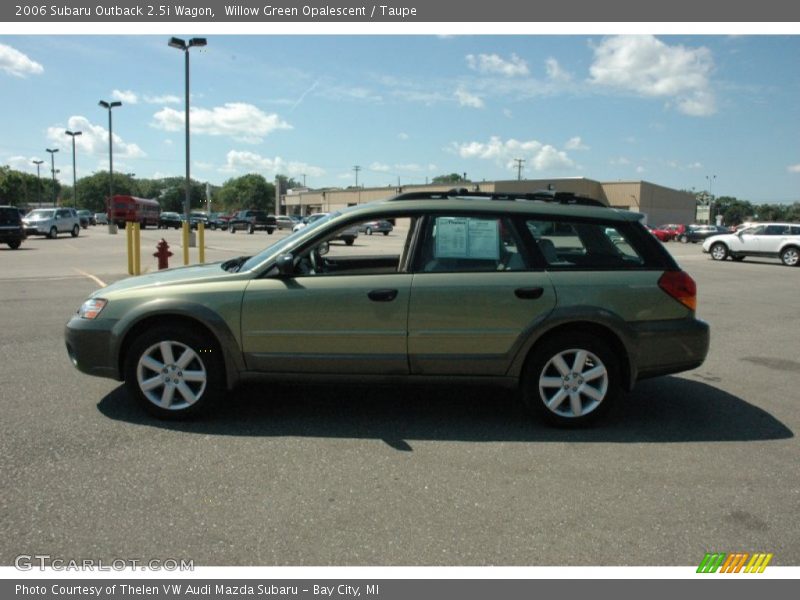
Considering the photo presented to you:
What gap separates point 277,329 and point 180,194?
16607 centimetres

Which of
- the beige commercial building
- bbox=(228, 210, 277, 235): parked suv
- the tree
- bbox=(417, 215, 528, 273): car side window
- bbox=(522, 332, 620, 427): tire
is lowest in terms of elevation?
bbox=(522, 332, 620, 427): tire

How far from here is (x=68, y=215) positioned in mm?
37844

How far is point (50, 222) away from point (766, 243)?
117 feet

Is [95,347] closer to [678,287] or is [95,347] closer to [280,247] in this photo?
[280,247]

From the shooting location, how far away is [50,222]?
35.2m

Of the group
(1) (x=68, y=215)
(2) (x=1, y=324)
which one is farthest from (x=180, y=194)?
(2) (x=1, y=324)

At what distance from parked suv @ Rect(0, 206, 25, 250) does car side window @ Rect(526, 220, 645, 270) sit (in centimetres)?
2651

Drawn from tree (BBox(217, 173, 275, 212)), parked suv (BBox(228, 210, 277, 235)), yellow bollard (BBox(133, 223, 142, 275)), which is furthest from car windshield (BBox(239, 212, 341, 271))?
tree (BBox(217, 173, 275, 212))

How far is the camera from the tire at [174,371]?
4520 mm

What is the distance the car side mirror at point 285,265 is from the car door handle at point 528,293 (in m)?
1.61

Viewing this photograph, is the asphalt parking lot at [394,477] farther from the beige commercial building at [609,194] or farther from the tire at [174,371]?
the beige commercial building at [609,194]

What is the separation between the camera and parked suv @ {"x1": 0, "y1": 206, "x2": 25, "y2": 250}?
2519cm

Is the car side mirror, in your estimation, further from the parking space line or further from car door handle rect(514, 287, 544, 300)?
the parking space line

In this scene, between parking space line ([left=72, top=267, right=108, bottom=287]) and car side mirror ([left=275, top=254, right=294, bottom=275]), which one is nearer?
car side mirror ([left=275, top=254, right=294, bottom=275])
